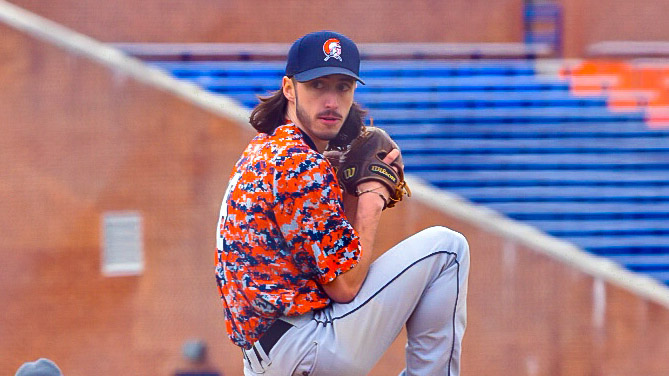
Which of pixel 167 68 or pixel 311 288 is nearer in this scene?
pixel 311 288

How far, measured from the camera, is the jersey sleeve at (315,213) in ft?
9.45

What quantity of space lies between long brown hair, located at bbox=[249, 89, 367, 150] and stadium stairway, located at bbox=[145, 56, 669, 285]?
6.52 meters

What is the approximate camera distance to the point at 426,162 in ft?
32.4

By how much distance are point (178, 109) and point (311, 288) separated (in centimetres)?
683

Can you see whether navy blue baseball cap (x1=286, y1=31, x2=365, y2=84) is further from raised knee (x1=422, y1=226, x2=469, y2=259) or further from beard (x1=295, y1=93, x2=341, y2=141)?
raised knee (x1=422, y1=226, x2=469, y2=259)

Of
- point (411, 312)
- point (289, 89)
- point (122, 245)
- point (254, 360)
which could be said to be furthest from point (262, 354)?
point (122, 245)

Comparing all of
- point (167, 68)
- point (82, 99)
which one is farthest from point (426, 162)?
point (82, 99)

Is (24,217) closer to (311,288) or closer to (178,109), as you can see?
(178,109)

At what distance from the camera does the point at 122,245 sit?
955cm

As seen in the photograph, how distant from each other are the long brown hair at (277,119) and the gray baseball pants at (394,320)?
45 cm

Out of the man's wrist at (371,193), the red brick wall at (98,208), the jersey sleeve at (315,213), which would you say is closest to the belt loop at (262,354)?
the jersey sleeve at (315,213)

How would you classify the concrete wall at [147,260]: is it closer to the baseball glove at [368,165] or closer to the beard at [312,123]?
the baseball glove at [368,165]

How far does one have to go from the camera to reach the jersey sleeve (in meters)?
2.88

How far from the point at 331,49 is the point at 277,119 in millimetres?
336
